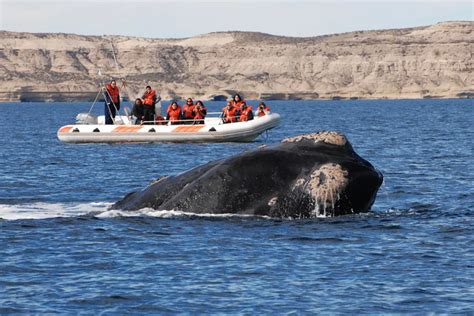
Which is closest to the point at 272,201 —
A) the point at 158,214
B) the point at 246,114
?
the point at 158,214

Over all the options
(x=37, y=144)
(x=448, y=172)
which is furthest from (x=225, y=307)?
(x=37, y=144)

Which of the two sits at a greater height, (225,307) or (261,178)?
(261,178)

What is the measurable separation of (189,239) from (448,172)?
16.2 metres

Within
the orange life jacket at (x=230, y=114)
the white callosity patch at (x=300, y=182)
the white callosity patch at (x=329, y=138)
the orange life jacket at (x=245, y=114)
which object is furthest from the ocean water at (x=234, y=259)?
the orange life jacket at (x=245, y=114)

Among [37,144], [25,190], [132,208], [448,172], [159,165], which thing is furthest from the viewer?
[37,144]

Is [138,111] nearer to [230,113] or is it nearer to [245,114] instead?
[230,113]

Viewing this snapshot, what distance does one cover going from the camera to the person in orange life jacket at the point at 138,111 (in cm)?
4903

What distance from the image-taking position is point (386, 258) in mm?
16828

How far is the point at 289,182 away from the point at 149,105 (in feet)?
104

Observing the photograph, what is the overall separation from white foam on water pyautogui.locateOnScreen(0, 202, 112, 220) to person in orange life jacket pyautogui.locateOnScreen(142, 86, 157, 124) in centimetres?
2519

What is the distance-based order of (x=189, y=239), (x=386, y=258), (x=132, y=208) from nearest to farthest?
(x=386, y=258) → (x=189, y=239) → (x=132, y=208)

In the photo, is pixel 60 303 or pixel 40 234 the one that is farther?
pixel 40 234

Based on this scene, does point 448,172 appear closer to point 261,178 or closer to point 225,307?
point 261,178

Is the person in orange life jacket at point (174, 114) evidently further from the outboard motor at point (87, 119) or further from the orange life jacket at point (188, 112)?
the outboard motor at point (87, 119)
